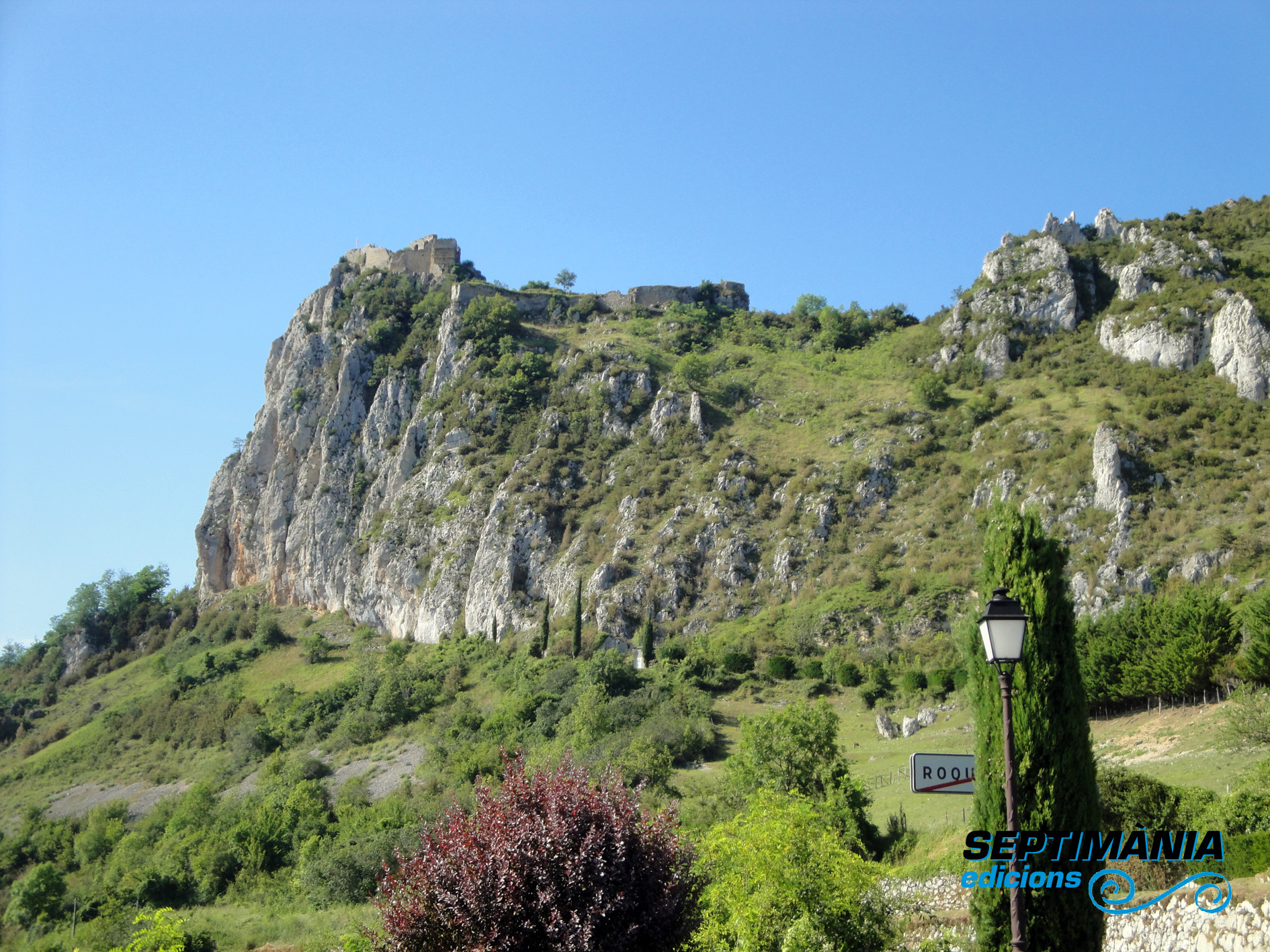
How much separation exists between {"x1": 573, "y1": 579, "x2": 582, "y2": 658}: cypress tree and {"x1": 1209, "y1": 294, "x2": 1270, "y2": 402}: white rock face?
1766 inches

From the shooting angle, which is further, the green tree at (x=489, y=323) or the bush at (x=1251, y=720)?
the green tree at (x=489, y=323)

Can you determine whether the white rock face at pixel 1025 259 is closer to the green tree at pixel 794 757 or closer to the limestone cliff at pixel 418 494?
the limestone cliff at pixel 418 494

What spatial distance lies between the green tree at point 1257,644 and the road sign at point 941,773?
A: 28034mm

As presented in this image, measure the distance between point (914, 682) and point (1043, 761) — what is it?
130ft

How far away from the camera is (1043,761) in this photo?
429 inches

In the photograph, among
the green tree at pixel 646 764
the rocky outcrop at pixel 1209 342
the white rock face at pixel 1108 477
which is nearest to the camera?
the green tree at pixel 646 764

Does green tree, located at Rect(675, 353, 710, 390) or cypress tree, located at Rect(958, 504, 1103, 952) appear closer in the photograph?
cypress tree, located at Rect(958, 504, 1103, 952)

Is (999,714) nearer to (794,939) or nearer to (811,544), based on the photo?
(794,939)

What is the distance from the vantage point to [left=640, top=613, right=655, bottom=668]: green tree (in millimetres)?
60719

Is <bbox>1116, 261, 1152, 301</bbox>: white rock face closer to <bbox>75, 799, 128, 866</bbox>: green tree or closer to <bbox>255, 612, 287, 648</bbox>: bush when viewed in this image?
<bbox>255, 612, 287, 648</bbox>: bush

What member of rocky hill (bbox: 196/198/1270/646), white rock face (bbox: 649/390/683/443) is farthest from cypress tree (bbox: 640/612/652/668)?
white rock face (bbox: 649/390/683/443)

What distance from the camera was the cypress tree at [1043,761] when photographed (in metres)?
10.6

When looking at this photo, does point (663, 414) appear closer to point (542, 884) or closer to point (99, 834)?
point (99, 834)

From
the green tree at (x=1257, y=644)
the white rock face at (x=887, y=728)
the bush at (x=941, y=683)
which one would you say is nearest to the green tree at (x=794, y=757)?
the white rock face at (x=887, y=728)
